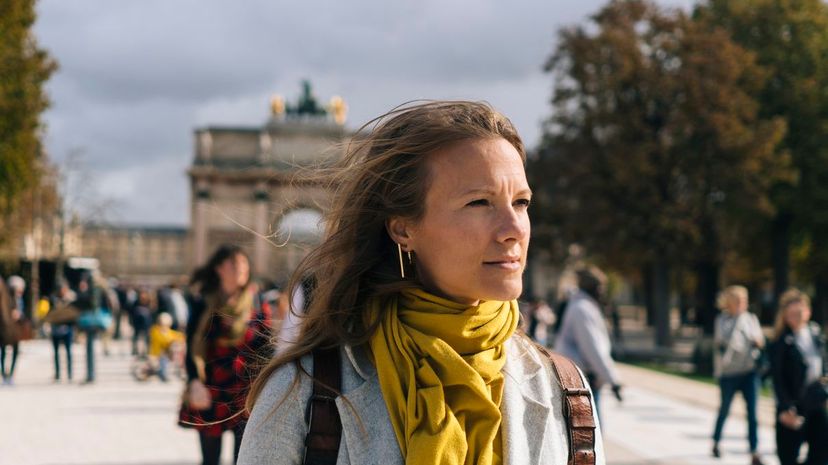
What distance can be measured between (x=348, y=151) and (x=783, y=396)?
22.3 feet

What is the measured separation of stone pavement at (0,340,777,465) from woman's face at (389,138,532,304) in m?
7.15

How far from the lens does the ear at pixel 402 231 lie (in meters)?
2.13

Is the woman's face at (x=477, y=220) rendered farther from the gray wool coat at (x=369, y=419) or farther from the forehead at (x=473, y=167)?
the gray wool coat at (x=369, y=419)

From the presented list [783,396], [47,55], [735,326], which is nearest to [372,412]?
[783,396]

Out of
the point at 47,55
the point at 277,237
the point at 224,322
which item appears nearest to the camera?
the point at 277,237

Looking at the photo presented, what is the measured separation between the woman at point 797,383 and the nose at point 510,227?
6679mm

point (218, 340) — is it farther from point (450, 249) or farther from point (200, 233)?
point (200, 233)

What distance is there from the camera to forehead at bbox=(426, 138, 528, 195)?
201 centimetres

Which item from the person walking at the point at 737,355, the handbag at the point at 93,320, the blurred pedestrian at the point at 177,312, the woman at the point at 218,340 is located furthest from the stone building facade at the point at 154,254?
the woman at the point at 218,340

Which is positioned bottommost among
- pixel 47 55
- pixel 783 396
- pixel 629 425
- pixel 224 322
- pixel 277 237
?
pixel 629 425

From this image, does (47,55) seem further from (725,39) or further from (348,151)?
(348,151)

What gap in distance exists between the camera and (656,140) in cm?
3297

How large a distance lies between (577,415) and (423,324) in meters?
0.38

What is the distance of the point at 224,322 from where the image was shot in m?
6.25
